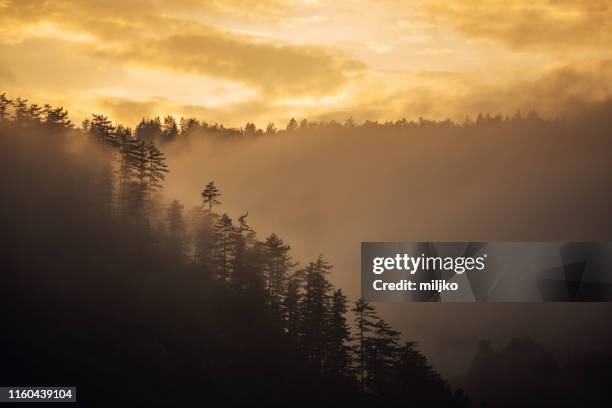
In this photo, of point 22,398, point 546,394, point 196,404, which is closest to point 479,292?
point 196,404

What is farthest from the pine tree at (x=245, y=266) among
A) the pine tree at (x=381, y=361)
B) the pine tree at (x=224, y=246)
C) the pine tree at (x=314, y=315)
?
the pine tree at (x=381, y=361)

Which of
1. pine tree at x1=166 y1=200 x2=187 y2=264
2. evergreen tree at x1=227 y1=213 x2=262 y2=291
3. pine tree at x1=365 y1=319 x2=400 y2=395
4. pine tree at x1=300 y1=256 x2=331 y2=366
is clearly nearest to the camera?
pine tree at x1=365 y1=319 x2=400 y2=395

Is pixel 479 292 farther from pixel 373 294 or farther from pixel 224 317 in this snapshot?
pixel 224 317

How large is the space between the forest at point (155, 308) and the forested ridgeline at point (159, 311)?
151mm

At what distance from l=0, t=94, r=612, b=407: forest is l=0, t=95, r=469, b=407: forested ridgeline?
15cm

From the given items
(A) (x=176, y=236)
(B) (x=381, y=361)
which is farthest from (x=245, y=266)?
(B) (x=381, y=361)

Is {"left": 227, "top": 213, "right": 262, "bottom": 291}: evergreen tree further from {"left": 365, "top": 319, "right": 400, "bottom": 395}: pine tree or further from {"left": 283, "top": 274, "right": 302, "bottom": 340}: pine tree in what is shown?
{"left": 365, "top": 319, "right": 400, "bottom": 395}: pine tree

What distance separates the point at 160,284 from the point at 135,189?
17.7m

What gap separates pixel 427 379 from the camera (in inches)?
3401

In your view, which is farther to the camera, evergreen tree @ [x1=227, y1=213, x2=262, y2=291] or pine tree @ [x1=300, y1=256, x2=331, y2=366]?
evergreen tree @ [x1=227, y1=213, x2=262, y2=291]

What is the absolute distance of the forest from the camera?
69.2m

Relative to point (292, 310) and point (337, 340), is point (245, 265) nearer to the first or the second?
point (292, 310)

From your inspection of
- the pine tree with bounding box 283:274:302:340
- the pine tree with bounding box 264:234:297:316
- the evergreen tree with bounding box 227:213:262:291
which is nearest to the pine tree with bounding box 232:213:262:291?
the evergreen tree with bounding box 227:213:262:291

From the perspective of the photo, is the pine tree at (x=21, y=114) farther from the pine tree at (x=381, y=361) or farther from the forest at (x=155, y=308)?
the pine tree at (x=381, y=361)
